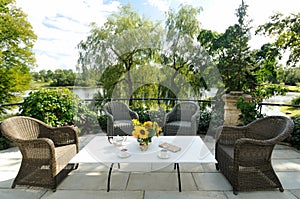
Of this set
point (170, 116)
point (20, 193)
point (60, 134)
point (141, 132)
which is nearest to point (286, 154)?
point (170, 116)

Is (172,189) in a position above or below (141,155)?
below

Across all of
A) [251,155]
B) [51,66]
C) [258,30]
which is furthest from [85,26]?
[251,155]

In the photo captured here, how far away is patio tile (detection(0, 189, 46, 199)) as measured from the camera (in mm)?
1838

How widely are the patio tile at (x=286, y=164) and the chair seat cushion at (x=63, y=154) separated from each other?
8.32 feet

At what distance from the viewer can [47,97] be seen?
3.26 m

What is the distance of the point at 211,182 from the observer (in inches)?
82.4

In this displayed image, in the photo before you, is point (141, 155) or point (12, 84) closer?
point (141, 155)

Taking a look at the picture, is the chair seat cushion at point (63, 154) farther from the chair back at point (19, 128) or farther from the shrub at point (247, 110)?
the shrub at point (247, 110)

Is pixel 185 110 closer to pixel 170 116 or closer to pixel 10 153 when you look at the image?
pixel 170 116

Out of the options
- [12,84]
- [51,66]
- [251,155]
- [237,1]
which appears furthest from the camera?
[12,84]

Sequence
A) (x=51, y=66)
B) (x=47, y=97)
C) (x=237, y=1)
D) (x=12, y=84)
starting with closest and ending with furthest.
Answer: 1. (x=47, y=97)
2. (x=237, y=1)
3. (x=51, y=66)
4. (x=12, y=84)

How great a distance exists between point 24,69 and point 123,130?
21.4ft

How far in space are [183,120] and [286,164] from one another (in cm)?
165

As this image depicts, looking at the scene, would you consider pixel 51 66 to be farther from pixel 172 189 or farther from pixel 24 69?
pixel 172 189
